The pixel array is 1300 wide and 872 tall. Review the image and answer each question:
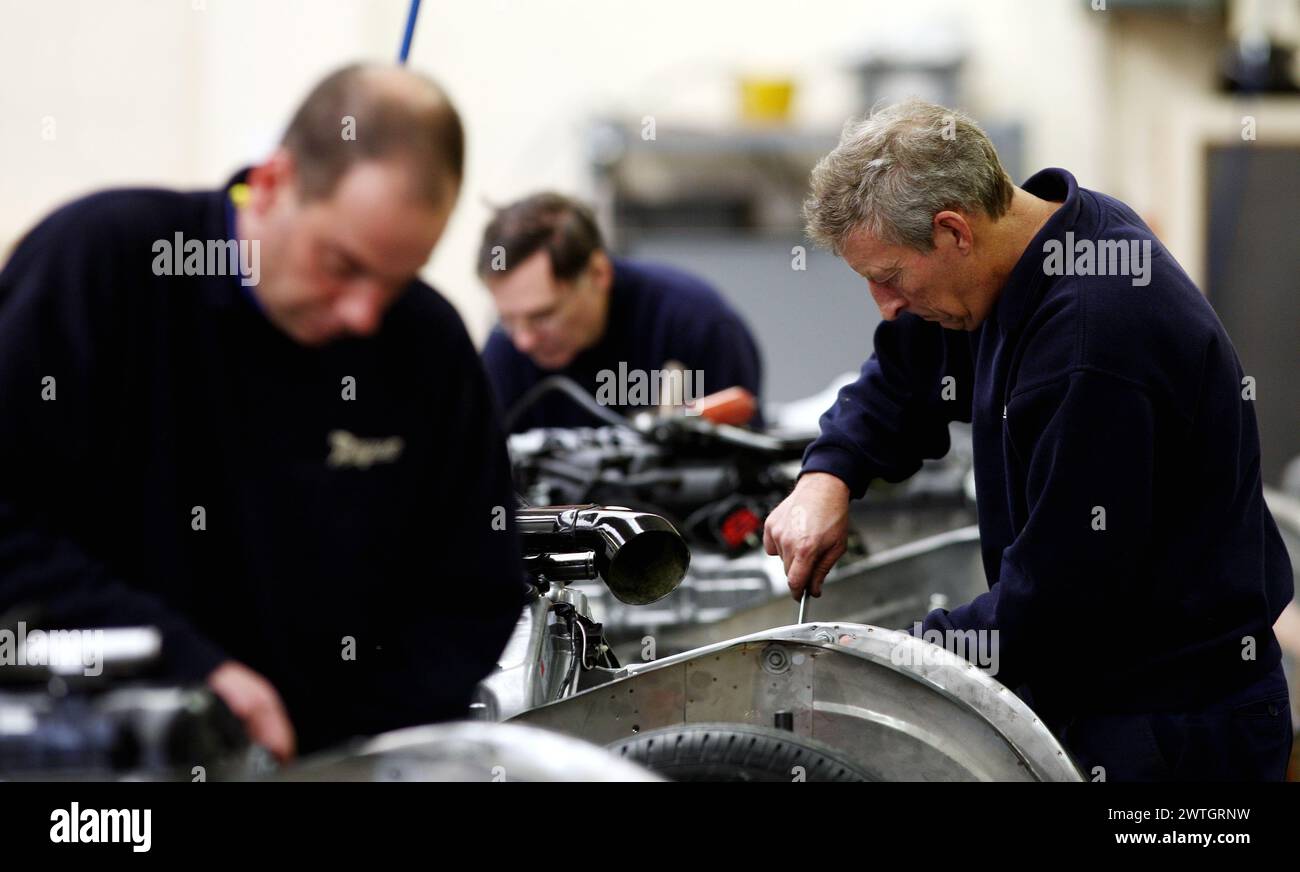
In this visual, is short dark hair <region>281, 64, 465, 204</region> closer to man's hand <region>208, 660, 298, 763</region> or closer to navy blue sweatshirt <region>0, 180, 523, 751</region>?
navy blue sweatshirt <region>0, 180, 523, 751</region>

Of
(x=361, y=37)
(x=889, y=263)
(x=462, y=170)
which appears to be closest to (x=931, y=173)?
(x=889, y=263)

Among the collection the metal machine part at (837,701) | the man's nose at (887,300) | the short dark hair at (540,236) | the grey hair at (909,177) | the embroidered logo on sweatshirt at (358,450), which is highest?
the short dark hair at (540,236)

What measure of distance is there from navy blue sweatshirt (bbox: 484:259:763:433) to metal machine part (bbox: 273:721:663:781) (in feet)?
7.47

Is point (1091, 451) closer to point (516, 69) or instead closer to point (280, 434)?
point (280, 434)

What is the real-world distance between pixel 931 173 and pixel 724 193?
463 cm

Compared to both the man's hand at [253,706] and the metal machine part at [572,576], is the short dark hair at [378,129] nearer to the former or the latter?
the man's hand at [253,706]

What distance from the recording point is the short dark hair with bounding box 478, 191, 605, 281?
321cm

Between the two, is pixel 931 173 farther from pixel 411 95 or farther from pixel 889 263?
pixel 411 95

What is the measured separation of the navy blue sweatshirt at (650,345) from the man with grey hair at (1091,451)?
1667 millimetres

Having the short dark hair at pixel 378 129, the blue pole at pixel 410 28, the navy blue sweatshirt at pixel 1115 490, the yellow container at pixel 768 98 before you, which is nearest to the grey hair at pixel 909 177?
the navy blue sweatshirt at pixel 1115 490

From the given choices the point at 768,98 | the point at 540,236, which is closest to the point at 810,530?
the point at 540,236

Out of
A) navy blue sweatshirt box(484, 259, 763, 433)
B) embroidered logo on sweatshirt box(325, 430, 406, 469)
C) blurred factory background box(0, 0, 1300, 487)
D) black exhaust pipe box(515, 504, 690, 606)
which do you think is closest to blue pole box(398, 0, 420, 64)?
embroidered logo on sweatshirt box(325, 430, 406, 469)

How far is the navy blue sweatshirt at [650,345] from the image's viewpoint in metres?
3.54

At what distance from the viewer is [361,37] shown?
5.69 metres
